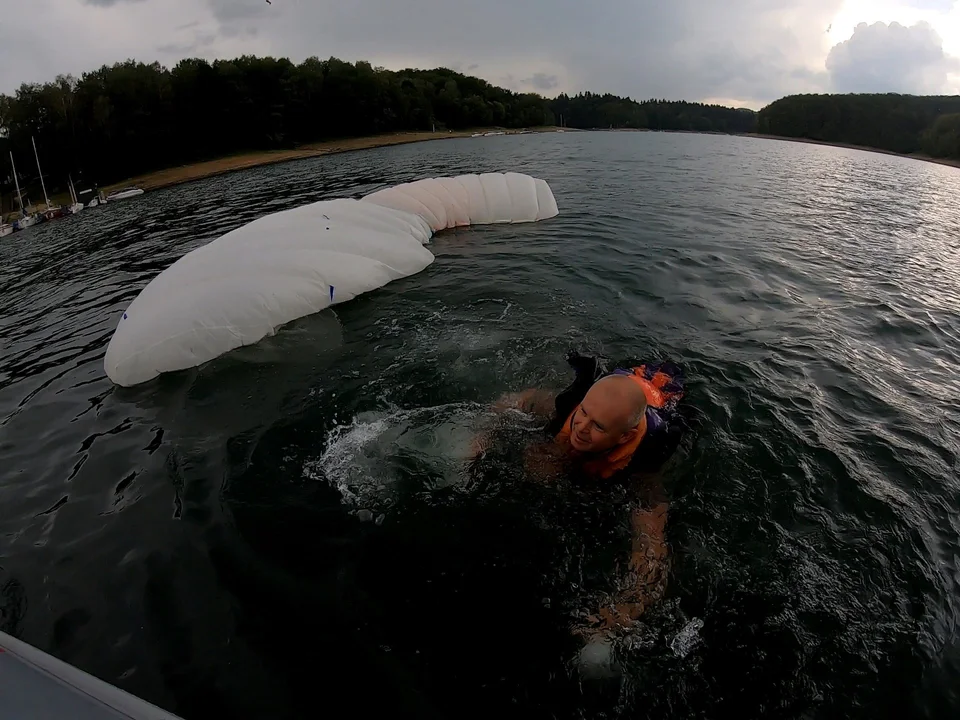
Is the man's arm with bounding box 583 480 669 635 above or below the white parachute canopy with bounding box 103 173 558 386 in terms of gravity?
below

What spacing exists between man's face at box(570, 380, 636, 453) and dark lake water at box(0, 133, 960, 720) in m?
1.00

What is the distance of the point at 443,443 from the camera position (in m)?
5.86

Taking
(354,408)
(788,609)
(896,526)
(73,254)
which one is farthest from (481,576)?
(73,254)

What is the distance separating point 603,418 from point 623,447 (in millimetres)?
696

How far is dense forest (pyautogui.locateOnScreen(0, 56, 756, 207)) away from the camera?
57406 millimetres

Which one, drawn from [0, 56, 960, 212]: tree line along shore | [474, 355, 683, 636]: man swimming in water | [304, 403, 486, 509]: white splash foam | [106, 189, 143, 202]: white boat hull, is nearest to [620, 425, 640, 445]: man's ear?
[474, 355, 683, 636]: man swimming in water

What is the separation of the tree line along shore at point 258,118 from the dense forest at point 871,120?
0.90ft

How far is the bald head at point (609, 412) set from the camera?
4121 millimetres

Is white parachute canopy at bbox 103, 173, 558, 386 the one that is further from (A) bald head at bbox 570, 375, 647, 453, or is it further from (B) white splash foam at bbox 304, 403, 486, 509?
(A) bald head at bbox 570, 375, 647, 453

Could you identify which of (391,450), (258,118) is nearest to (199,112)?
(258,118)

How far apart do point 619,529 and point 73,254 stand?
25.8m

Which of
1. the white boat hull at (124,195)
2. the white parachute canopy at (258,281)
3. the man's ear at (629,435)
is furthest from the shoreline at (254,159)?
the man's ear at (629,435)

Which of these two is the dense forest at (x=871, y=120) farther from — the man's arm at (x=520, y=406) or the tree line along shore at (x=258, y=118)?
the man's arm at (x=520, y=406)

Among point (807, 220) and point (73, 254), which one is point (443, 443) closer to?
point (807, 220)
